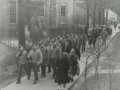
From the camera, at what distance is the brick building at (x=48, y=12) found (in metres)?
31.9

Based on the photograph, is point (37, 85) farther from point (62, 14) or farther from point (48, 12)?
point (62, 14)

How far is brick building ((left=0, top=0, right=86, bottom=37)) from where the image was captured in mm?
31859

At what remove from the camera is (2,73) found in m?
16.2

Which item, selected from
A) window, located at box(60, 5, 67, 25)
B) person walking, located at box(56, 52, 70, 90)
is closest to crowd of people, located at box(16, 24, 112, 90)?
person walking, located at box(56, 52, 70, 90)

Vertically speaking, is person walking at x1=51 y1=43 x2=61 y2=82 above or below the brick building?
below

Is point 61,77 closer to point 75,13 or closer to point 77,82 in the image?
point 77,82

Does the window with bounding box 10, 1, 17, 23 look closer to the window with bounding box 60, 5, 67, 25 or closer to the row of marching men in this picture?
the window with bounding box 60, 5, 67, 25

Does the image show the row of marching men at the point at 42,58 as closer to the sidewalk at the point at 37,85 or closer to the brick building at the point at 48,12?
the sidewalk at the point at 37,85

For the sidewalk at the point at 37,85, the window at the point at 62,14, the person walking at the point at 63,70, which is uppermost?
the window at the point at 62,14

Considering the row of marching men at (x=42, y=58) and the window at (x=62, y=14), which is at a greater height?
the window at (x=62, y=14)

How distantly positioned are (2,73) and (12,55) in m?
2.62

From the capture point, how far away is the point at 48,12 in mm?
35312

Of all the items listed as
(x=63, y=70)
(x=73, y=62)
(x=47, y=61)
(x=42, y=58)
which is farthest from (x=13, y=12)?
(x=63, y=70)

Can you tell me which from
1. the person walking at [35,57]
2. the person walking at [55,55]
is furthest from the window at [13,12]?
the person walking at [35,57]
